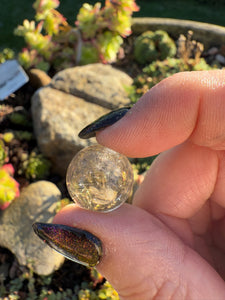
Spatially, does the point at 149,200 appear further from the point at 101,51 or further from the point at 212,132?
the point at 101,51

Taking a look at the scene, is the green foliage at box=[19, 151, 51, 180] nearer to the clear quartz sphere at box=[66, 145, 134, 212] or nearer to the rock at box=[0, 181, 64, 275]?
the rock at box=[0, 181, 64, 275]

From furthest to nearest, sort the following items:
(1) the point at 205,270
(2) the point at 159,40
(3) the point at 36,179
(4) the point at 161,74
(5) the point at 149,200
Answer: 1. (2) the point at 159,40
2. (4) the point at 161,74
3. (3) the point at 36,179
4. (5) the point at 149,200
5. (1) the point at 205,270

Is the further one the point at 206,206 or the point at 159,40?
the point at 159,40

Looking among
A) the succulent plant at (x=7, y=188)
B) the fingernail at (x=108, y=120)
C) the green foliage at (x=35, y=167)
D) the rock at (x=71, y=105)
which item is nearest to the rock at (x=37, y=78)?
the rock at (x=71, y=105)

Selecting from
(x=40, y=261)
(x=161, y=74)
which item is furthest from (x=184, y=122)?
(x=161, y=74)

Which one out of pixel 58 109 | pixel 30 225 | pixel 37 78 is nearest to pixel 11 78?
pixel 37 78
